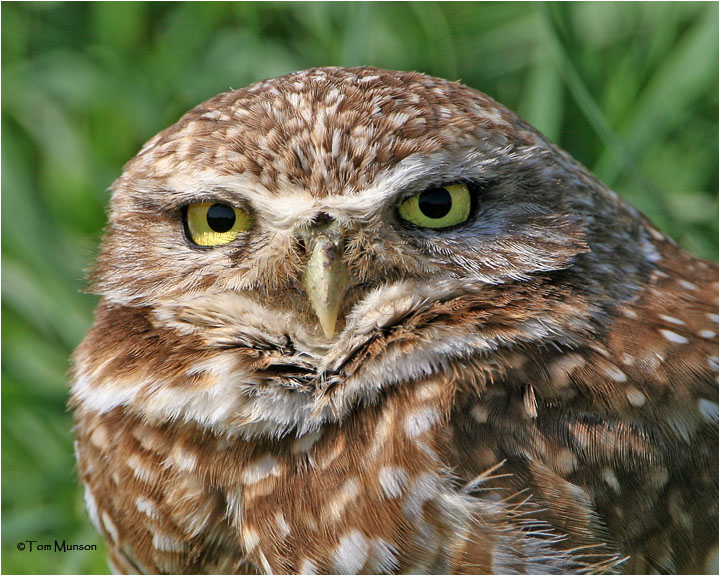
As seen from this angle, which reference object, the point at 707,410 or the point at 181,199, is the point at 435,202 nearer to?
the point at 181,199

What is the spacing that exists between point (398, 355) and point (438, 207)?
0.30m

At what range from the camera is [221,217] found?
1.70 m

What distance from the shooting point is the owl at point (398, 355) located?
5.35 feet

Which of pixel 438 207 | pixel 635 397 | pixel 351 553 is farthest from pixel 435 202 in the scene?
pixel 351 553

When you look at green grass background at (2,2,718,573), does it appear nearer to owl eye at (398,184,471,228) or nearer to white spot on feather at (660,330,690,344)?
white spot on feather at (660,330,690,344)

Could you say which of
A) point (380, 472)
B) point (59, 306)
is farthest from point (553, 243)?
point (59, 306)

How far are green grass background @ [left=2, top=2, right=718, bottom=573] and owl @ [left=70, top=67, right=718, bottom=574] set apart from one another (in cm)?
115

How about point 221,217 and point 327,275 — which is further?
point 221,217

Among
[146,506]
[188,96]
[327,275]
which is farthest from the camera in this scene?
[188,96]

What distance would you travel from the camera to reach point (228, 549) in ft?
6.06

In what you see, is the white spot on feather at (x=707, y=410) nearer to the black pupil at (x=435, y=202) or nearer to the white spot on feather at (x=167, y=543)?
the black pupil at (x=435, y=202)

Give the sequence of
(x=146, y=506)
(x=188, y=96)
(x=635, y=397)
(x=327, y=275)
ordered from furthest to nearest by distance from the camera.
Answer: (x=188, y=96) < (x=146, y=506) < (x=635, y=397) < (x=327, y=275)

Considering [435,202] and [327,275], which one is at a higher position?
[435,202]

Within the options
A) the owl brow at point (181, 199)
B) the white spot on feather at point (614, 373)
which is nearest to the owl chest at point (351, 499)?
the white spot on feather at point (614, 373)
